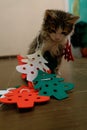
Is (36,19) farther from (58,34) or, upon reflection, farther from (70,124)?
(70,124)

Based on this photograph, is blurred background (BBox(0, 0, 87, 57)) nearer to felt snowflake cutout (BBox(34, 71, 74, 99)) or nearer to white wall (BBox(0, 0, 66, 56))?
white wall (BBox(0, 0, 66, 56))

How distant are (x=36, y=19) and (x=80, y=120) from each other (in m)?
2.19

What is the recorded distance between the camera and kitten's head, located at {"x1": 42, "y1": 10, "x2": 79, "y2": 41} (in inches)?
49.6

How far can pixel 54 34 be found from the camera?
1273 mm

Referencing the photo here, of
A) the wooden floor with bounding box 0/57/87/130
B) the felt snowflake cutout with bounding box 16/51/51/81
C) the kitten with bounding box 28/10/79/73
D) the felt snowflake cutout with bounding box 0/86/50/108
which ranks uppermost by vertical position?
the kitten with bounding box 28/10/79/73

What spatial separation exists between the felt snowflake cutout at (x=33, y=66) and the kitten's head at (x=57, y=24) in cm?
12

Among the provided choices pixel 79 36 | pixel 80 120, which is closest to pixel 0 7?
pixel 79 36

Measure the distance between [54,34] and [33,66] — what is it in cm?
21

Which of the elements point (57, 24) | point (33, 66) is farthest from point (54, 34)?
point (33, 66)

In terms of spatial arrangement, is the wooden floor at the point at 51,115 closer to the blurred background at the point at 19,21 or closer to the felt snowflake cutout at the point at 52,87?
the felt snowflake cutout at the point at 52,87

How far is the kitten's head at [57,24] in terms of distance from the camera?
126 cm

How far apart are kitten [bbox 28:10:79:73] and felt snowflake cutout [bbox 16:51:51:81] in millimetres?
73

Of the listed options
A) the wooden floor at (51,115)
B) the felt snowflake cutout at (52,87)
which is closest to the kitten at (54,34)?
the felt snowflake cutout at (52,87)

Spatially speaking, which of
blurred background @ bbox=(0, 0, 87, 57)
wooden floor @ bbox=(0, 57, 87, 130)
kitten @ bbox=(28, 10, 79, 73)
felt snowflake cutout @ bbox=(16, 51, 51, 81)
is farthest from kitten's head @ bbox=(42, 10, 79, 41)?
blurred background @ bbox=(0, 0, 87, 57)
